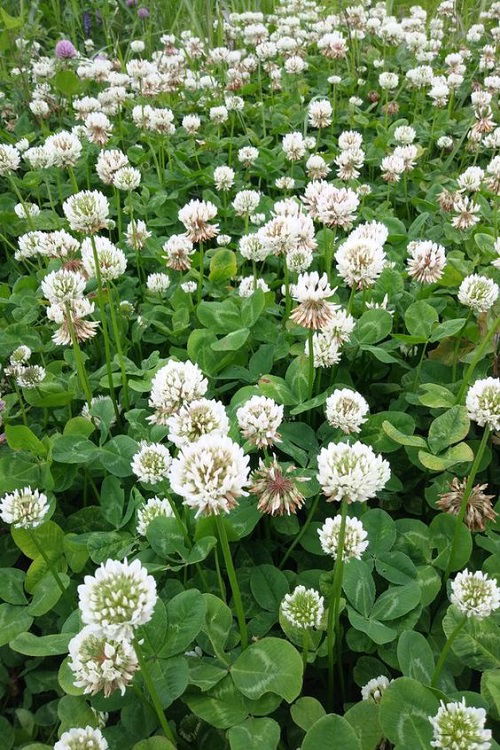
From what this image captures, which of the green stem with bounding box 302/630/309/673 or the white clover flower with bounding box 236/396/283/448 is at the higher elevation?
the white clover flower with bounding box 236/396/283/448

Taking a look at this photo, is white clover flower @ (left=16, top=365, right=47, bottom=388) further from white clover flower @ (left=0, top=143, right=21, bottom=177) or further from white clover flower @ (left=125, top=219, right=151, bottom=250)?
white clover flower @ (left=0, top=143, right=21, bottom=177)

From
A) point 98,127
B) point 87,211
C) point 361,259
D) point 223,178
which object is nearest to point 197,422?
point 361,259

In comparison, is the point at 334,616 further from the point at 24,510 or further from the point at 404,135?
the point at 404,135

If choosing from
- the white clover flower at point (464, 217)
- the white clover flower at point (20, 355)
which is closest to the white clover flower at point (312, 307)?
the white clover flower at point (20, 355)

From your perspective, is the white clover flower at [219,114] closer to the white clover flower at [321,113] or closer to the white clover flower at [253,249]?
the white clover flower at [321,113]

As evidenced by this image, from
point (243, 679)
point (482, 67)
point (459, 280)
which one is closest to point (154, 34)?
point (482, 67)

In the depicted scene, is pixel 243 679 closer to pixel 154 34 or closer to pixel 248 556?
pixel 248 556

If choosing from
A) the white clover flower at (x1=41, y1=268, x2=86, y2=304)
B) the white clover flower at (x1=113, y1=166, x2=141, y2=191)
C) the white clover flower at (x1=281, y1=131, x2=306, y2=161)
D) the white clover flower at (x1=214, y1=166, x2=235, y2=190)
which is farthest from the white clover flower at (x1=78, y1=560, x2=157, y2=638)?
the white clover flower at (x1=281, y1=131, x2=306, y2=161)
